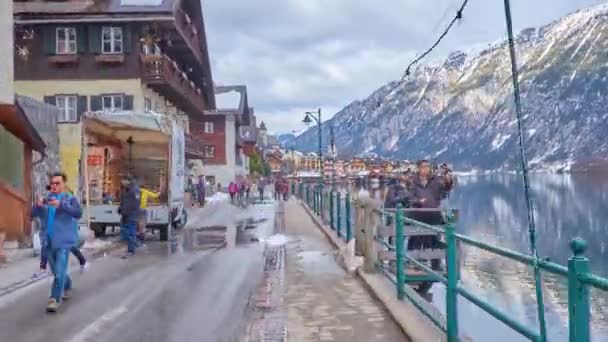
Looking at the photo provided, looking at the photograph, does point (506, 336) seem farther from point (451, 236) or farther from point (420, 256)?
point (451, 236)

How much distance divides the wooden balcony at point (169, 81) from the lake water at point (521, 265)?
17.0 metres

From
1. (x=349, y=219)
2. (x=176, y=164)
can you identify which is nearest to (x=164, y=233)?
(x=176, y=164)

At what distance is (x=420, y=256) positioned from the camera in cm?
1312

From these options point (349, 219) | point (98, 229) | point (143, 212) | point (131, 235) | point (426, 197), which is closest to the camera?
point (426, 197)

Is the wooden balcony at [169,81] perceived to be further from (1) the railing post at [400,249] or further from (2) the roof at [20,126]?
(1) the railing post at [400,249]

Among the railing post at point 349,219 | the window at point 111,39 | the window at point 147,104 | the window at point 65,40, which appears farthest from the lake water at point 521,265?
the window at point 65,40

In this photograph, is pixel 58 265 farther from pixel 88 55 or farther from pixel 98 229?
pixel 88 55

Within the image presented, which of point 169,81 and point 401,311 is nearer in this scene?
point 401,311

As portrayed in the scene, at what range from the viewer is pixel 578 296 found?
4.16m

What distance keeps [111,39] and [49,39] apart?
284 centimetres

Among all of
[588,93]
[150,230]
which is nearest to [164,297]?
[150,230]

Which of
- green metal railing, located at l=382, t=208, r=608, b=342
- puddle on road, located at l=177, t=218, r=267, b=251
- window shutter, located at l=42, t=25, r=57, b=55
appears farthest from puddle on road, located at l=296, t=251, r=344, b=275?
window shutter, located at l=42, t=25, r=57, b=55

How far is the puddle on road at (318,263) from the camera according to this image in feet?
45.3

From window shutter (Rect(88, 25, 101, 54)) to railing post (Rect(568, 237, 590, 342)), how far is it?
35711mm
